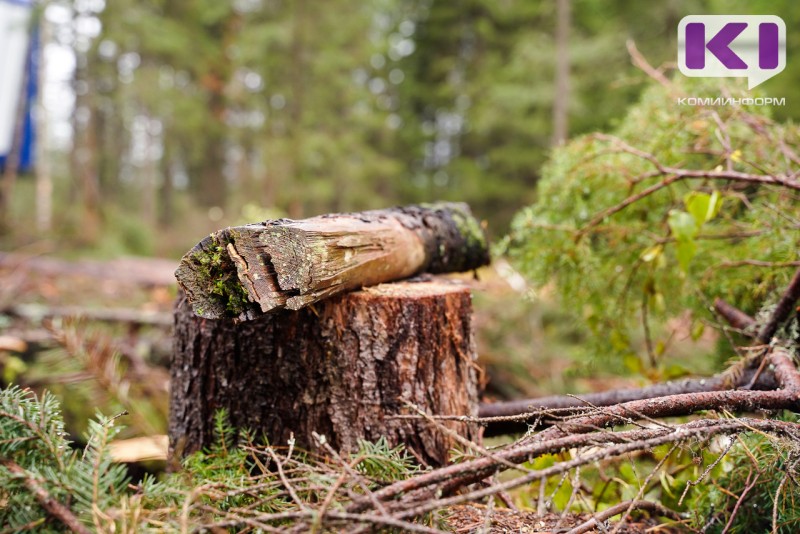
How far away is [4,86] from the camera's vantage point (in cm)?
949

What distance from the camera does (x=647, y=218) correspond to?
2867 mm

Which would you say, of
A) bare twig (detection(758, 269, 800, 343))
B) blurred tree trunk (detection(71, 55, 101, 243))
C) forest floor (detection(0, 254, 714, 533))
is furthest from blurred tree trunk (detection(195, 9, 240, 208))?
bare twig (detection(758, 269, 800, 343))

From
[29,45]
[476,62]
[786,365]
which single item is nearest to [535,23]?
[476,62]

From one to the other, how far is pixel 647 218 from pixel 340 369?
185cm

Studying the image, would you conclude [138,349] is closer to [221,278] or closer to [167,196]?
[221,278]

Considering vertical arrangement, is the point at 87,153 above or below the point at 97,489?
above

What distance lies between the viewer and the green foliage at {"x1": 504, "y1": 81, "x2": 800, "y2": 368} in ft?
8.57

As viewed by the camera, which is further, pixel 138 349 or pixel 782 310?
pixel 138 349

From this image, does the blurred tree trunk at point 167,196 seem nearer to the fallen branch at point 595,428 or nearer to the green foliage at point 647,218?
the green foliage at point 647,218

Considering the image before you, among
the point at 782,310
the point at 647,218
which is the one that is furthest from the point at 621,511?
the point at 647,218

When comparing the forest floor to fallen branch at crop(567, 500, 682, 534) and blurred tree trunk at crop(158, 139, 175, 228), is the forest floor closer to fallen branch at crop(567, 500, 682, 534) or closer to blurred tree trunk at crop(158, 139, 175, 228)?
fallen branch at crop(567, 500, 682, 534)

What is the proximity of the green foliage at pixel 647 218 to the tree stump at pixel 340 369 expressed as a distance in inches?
38.7

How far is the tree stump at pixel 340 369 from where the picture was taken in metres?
1.88

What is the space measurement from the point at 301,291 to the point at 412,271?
81 centimetres
